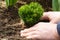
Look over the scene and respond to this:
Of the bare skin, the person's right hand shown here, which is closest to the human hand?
the bare skin

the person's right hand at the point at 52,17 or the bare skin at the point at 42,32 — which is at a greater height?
the person's right hand at the point at 52,17

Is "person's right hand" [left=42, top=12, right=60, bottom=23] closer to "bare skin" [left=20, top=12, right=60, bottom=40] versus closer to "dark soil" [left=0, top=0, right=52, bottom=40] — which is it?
"bare skin" [left=20, top=12, right=60, bottom=40]

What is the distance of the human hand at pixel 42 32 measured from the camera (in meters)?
1.46

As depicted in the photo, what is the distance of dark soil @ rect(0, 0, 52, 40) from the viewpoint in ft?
4.98

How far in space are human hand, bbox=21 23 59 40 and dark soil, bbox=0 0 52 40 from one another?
0.19 ft

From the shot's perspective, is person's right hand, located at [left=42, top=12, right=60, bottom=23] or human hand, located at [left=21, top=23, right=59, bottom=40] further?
person's right hand, located at [left=42, top=12, right=60, bottom=23]

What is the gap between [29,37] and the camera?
147 centimetres

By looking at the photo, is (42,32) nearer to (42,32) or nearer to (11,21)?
(42,32)

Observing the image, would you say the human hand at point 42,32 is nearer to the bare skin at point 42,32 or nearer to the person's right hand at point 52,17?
the bare skin at point 42,32

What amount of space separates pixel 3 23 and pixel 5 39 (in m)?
0.19

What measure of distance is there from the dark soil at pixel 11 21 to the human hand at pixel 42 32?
0.06 metres

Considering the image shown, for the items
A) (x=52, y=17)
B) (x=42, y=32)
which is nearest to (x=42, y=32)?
(x=42, y=32)

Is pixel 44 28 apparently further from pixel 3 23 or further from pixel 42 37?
pixel 3 23

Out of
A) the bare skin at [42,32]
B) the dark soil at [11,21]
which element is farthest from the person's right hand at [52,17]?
the dark soil at [11,21]
